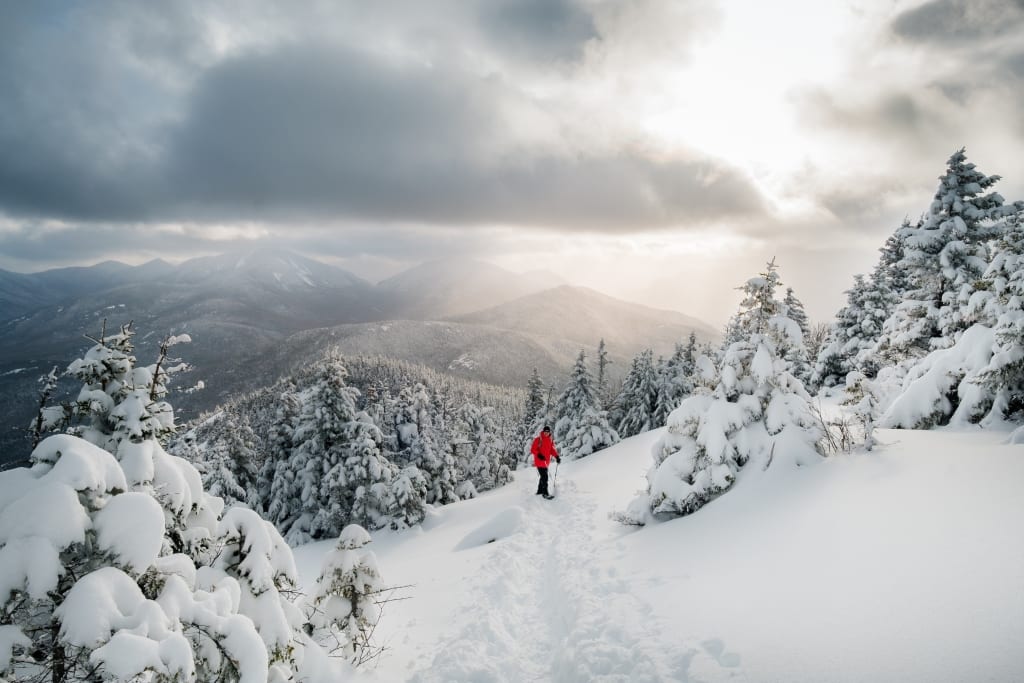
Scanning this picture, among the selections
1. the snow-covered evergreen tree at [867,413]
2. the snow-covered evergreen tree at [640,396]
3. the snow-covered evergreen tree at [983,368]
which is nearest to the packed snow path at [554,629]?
the snow-covered evergreen tree at [867,413]

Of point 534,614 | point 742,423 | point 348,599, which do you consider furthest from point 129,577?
point 742,423

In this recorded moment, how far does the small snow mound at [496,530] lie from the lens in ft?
42.7

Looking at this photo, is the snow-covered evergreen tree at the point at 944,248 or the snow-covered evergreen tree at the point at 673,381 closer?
the snow-covered evergreen tree at the point at 944,248

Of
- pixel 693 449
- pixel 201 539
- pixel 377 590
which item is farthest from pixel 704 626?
pixel 201 539

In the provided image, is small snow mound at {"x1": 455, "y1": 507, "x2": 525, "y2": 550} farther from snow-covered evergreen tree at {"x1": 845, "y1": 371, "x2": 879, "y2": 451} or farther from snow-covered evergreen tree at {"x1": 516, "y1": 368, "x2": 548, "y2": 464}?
snow-covered evergreen tree at {"x1": 516, "y1": 368, "x2": 548, "y2": 464}

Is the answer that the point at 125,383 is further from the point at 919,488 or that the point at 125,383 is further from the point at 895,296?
the point at 895,296

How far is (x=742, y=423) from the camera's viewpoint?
10.1 meters

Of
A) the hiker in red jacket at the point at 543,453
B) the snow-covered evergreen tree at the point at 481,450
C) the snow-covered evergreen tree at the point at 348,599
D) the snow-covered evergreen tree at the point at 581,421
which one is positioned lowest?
the snow-covered evergreen tree at the point at 481,450

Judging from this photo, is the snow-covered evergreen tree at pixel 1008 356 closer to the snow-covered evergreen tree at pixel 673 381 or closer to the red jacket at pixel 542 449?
the red jacket at pixel 542 449

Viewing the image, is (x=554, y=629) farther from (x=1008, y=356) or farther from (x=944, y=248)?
(x=944, y=248)

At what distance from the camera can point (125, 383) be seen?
5352mm

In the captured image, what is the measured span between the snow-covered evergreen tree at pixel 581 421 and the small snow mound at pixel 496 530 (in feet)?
69.9

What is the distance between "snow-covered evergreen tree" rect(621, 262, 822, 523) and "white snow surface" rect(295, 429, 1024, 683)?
0.45 metres

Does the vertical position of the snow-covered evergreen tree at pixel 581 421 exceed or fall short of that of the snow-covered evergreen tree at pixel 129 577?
it falls short
